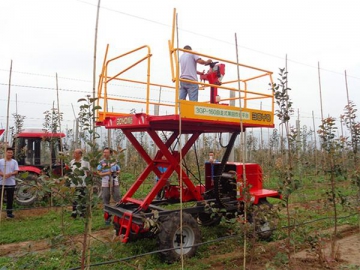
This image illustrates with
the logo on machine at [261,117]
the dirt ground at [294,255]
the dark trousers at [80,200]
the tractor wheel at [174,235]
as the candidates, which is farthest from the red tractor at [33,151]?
the dark trousers at [80,200]

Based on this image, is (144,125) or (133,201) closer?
(144,125)

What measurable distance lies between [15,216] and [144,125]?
5.26 meters

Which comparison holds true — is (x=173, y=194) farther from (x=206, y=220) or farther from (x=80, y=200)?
(x=80, y=200)

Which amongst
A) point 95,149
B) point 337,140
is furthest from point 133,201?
point 337,140

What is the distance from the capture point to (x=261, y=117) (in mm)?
5395

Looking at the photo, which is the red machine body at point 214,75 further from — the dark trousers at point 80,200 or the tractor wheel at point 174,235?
the dark trousers at point 80,200

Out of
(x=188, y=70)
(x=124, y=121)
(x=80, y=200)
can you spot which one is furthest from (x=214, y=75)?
(x=80, y=200)

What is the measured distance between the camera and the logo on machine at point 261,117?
17.2 ft

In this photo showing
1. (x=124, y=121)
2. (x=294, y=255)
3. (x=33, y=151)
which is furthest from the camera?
(x=33, y=151)

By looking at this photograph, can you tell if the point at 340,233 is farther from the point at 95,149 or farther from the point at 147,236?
the point at 95,149

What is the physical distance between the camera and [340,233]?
6.50 metres

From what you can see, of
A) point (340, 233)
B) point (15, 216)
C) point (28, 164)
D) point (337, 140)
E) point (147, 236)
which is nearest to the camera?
point (337, 140)

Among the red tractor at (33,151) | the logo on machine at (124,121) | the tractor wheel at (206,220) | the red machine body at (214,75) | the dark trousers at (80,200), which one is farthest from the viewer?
the red tractor at (33,151)

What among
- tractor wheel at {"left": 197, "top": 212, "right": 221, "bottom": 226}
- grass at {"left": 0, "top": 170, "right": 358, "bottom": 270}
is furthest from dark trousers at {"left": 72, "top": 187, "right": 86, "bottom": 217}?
tractor wheel at {"left": 197, "top": 212, "right": 221, "bottom": 226}
